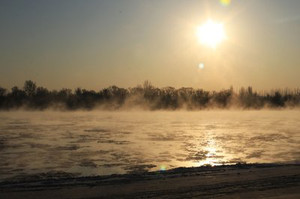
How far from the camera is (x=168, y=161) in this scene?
15.4 meters

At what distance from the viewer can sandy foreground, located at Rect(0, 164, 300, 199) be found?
8.78 m

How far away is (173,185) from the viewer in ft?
31.9

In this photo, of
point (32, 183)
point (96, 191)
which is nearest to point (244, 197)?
point (96, 191)

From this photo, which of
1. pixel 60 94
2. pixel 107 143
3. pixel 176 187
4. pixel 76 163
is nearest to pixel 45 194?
pixel 176 187

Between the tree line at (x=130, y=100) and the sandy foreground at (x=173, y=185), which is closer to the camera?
the sandy foreground at (x=173, y=185)

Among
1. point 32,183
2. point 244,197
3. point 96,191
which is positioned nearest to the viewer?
point 244,197

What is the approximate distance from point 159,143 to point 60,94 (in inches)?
4364

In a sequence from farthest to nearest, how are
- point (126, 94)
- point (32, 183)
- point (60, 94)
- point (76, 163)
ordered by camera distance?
1. point (126, 94)
2. point (60, 94)
3. point (76, 163)
4. point (32, 183)

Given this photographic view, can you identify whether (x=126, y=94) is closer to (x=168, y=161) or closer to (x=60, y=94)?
(x=60, y=94)

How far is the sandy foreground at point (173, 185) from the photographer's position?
8780 millimetres

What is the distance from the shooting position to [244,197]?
8.47m

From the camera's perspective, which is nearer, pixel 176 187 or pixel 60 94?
pixel 176 187

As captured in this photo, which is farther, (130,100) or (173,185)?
(130,100)

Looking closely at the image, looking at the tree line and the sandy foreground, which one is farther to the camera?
the tree line
